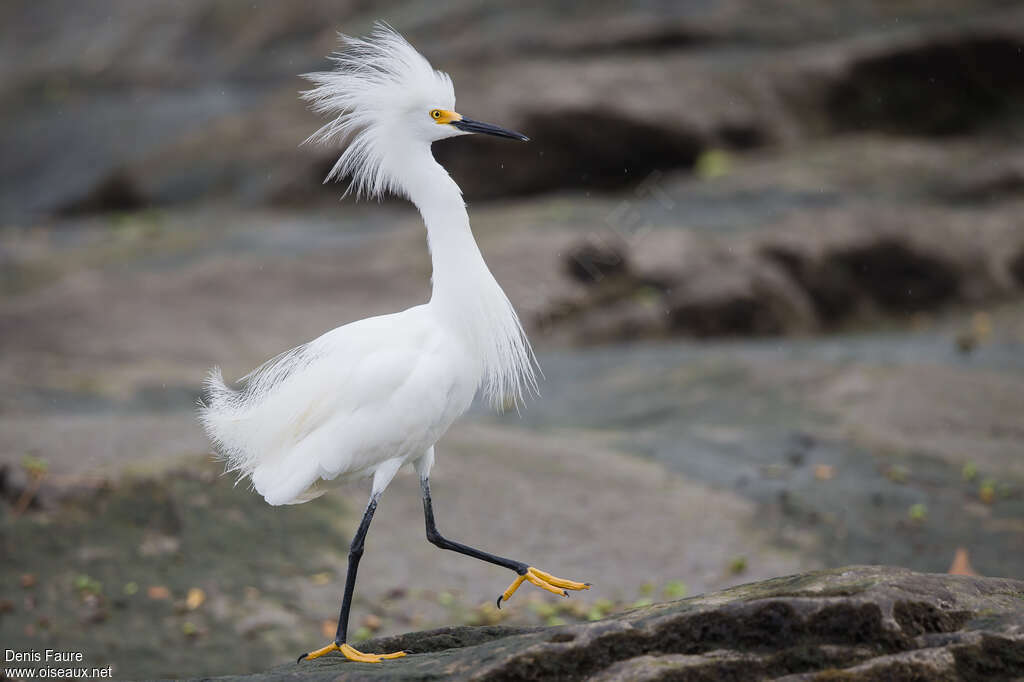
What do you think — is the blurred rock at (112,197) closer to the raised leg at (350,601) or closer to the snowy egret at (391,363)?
the snowy egret at (391,363)

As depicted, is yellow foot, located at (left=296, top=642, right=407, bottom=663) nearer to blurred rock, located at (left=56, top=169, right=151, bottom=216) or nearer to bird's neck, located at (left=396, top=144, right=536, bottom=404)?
bird's neck, located at (left=396, top=144, right=536, bottom=404)

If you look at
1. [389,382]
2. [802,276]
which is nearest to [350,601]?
[389,382]

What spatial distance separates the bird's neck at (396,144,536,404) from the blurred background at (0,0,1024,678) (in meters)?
2.63

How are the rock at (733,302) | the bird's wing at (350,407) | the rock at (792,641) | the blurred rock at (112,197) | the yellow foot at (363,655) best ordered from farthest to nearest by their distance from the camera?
the blurred rock at (112,197)
the rock at (733,302)
the bird's wing at (350,407)
the yellow foot at (363,655)
the rock at (792,641)

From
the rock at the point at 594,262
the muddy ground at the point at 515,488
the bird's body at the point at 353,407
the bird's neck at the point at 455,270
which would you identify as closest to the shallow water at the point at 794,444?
the muddy ground at the point at 515,488

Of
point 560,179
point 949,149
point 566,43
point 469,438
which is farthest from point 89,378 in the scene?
point 949,149

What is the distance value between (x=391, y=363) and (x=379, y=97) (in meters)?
1.12

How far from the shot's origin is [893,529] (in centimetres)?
727

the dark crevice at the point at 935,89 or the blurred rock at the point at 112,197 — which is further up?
the dark crevice at the point at 935,89

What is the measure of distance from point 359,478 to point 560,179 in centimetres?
A: 1360

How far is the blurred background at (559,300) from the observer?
680 cm

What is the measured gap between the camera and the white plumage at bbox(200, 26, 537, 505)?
13.8 ft

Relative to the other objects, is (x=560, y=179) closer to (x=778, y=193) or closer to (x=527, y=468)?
(x=778, y=193)

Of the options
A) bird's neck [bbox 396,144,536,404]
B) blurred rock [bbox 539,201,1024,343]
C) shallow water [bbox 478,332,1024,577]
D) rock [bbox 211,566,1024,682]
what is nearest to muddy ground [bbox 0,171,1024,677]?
shallow water [bbox 478,332,1024,577]
